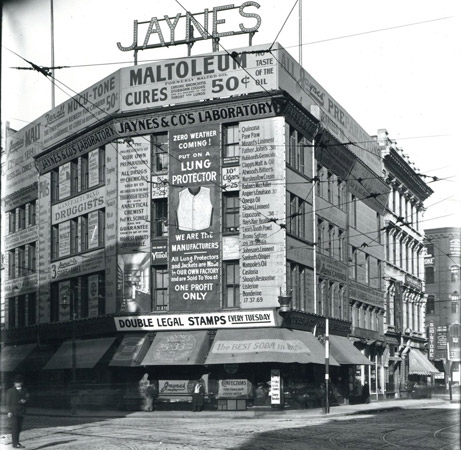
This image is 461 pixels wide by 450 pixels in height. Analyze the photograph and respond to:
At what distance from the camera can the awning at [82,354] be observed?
4006 cm

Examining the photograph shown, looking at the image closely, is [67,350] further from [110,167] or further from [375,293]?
[375,293]

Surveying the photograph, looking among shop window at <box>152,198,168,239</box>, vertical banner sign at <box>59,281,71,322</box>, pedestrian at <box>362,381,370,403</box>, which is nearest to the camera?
shop window at <box>152,198,168,239</box>

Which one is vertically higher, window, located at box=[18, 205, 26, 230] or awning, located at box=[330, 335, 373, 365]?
window, located at box=[18, 205, 26, 230]

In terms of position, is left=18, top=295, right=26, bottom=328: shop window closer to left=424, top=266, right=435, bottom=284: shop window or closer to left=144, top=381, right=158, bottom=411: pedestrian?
left=144, top=381, right=158, bottom=411: pedestrian

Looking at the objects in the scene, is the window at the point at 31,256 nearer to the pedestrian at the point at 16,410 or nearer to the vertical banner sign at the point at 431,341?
the pedestrian at the point at 16,410

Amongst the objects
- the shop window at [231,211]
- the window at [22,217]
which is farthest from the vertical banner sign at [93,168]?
the window at [22,217]

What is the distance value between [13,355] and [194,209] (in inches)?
657

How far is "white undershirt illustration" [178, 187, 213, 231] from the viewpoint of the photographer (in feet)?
128

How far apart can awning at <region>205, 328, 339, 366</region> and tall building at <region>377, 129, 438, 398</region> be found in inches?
782

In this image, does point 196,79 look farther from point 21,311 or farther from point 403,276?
point 403,276

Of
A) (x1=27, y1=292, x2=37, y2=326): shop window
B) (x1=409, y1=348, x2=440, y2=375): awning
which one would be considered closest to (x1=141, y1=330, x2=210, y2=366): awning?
(x1=27, y1=292, x2=37, y2=326): shop window

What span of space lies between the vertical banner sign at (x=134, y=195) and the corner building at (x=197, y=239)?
0.22 ft

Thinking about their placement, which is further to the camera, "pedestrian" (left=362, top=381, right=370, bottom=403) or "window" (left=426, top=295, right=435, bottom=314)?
"window" (left=426, top=295, right=435, bottom=314)

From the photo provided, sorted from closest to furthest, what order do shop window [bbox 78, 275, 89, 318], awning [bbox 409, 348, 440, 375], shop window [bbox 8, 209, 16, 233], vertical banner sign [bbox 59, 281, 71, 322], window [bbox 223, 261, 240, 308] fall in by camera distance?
window [bbox 223, 261, 240, 308]
shop window [bbox 78, 275, 89, 318]
vertical banner sign [bbox 59, 281, 71, 322]
shop window [bbox 8, 209, 16, 233]
awning [bbox 409, 348, 440, 375]
